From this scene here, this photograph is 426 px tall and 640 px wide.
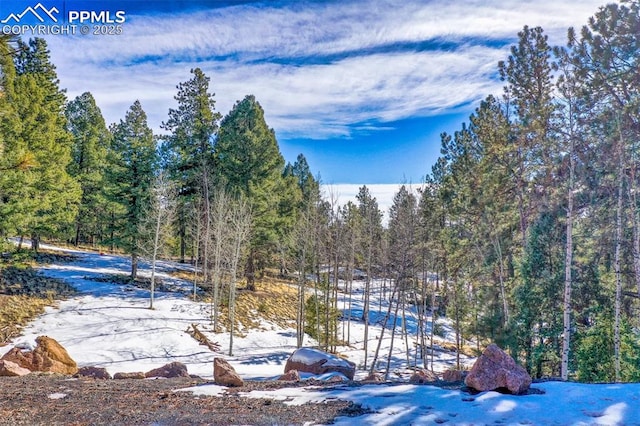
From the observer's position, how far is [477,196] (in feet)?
63.7

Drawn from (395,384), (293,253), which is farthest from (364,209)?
(395,384)

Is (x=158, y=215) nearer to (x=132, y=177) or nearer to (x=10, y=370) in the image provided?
(x=132, y=177)

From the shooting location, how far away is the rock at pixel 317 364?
1199 cm

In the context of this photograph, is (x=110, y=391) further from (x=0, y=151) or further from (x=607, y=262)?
(x=607, y=262)

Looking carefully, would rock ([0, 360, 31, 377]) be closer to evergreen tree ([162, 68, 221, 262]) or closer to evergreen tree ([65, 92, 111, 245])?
evergreen tree ([162, 68, 221, 262])

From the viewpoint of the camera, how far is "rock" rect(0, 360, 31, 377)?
9.64m

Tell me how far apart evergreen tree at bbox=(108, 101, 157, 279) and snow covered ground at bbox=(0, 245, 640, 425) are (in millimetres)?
3058

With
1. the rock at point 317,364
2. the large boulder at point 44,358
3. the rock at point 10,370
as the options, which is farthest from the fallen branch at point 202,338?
the rock at point 10,370

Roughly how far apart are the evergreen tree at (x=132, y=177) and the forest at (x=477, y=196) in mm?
88

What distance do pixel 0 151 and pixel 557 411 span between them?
30.6 feet

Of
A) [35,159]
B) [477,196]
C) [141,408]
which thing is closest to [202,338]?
[35,159]

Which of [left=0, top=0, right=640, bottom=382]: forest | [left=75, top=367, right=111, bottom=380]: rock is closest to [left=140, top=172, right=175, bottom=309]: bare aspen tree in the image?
[left=0, top=0, right=640, bottom=382]: forest

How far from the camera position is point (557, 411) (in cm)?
609

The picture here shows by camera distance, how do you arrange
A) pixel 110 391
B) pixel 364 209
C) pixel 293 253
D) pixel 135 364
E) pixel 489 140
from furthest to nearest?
pixel 364 209
pixel 293 253
pixel 489 140
pixel 135 364
pixel 110 391
